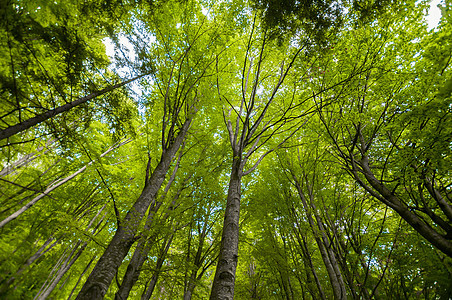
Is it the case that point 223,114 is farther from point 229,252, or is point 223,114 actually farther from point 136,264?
point 136,264

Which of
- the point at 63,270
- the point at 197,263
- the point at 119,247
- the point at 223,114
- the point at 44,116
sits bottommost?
the point at 119,247

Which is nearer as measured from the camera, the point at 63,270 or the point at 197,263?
the point at 197,263

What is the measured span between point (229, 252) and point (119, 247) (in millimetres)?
1988

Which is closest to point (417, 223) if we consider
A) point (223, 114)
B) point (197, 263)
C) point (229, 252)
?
point (229, 252)

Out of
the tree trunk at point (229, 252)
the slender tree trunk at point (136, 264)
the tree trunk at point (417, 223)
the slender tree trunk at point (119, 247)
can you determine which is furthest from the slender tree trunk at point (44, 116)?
the tree trunk at point (417, 223)

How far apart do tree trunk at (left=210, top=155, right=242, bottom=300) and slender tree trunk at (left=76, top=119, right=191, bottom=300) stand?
1.66 meters

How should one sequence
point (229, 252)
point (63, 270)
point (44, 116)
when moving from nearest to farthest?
point (229, 252), point (44, 116), point (63, 270)

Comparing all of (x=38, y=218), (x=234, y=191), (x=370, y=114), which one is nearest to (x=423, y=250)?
(x=370, y=114)

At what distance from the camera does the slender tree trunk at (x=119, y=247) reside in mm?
2611

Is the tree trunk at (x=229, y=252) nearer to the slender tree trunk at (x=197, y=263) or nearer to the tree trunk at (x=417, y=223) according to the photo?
the tree trunk at (x=417, y=223)

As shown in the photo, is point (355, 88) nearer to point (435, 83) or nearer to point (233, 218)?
point (435, 83)

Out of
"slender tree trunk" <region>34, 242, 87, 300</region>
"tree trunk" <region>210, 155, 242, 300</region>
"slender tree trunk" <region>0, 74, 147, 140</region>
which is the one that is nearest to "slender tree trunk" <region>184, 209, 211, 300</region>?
"tree trunk" <region>210, 155, 242, 300</region>

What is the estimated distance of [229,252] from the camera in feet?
8.55

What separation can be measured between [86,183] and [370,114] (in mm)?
10435
